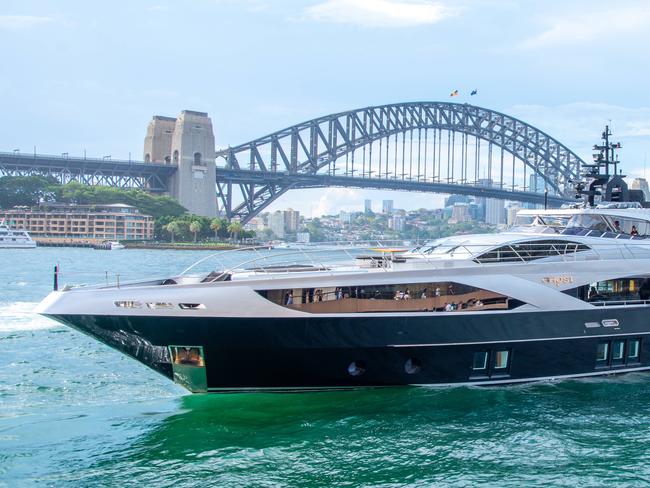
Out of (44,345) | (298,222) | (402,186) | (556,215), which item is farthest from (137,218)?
(556,215)

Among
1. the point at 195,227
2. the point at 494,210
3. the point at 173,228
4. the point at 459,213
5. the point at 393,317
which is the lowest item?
the point at 393,317

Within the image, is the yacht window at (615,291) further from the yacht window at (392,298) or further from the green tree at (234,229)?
the green tree at (234,229)

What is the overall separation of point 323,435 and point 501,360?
4.20 meters

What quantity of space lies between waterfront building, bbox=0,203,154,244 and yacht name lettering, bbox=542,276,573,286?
76.0 meters

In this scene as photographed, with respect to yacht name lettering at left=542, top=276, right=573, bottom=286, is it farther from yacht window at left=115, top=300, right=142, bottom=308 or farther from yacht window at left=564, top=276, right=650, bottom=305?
yacht window at left=115, top=300, right=142, bottom=308

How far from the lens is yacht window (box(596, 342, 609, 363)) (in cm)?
1555

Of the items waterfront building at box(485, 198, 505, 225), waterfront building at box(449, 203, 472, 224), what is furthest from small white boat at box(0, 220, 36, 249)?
waterfront building at box(485, 198, 505, 225)

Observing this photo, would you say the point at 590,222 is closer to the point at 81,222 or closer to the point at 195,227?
the point at 195,227

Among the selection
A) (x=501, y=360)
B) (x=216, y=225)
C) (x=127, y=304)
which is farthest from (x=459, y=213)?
(x=127, y=304)

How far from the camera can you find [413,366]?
14.4m

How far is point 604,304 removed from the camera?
15.5m

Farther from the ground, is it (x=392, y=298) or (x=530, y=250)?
(x=530, y=250)

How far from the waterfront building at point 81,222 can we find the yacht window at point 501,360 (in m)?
76.0

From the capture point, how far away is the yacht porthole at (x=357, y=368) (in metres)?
14.1
